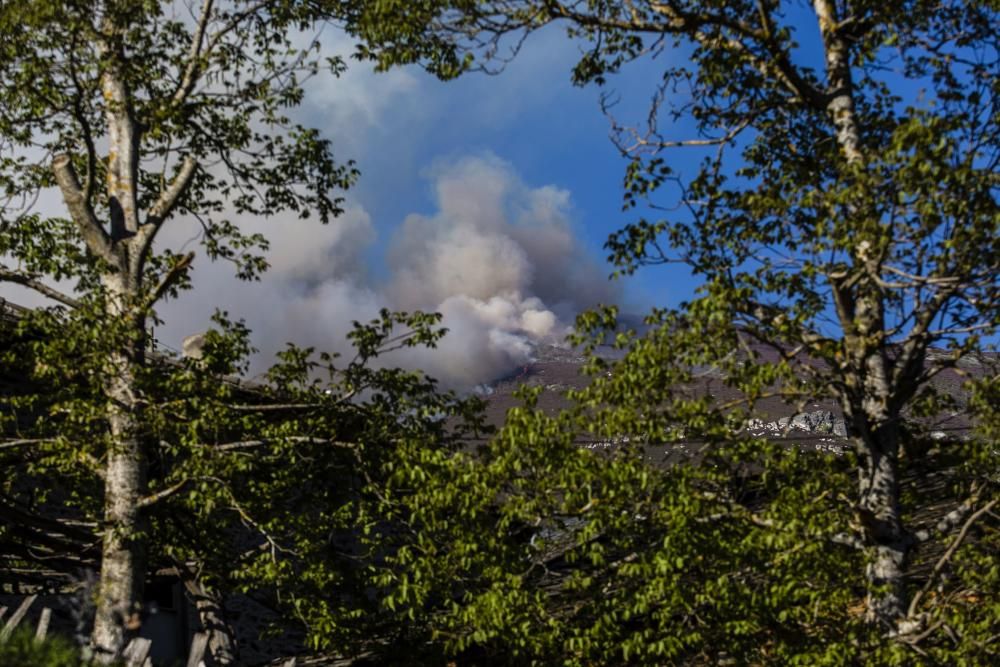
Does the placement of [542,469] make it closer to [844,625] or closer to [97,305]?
[844,625]

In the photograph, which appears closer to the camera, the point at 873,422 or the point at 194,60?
the point at 873,422

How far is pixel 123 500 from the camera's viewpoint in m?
12.0

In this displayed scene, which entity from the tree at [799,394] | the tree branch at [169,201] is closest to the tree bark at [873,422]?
the tree at [799,394]

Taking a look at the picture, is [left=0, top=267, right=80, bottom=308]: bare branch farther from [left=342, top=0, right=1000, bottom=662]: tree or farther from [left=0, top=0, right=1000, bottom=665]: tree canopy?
[left=342, top=0, right=1000, bottom=662]: tree

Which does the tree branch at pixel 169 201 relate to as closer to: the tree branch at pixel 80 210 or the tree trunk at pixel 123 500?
the tree branch at pixel 80 210

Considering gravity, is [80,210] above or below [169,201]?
below

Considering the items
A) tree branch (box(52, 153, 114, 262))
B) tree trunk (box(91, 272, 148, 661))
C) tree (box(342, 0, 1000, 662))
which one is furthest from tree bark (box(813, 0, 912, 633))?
tree branch (box(52, 153, 114, 262))

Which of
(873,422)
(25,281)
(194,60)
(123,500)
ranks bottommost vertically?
(123,500)

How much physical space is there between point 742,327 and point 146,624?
10480 mm

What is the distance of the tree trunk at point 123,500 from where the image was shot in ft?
37.7

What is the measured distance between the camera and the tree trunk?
37.7 ft

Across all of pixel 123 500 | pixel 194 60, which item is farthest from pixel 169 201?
pixel 123 500

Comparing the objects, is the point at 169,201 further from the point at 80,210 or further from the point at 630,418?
the point at 630,418

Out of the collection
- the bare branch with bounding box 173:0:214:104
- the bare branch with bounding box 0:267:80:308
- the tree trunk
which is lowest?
the tree trunk
